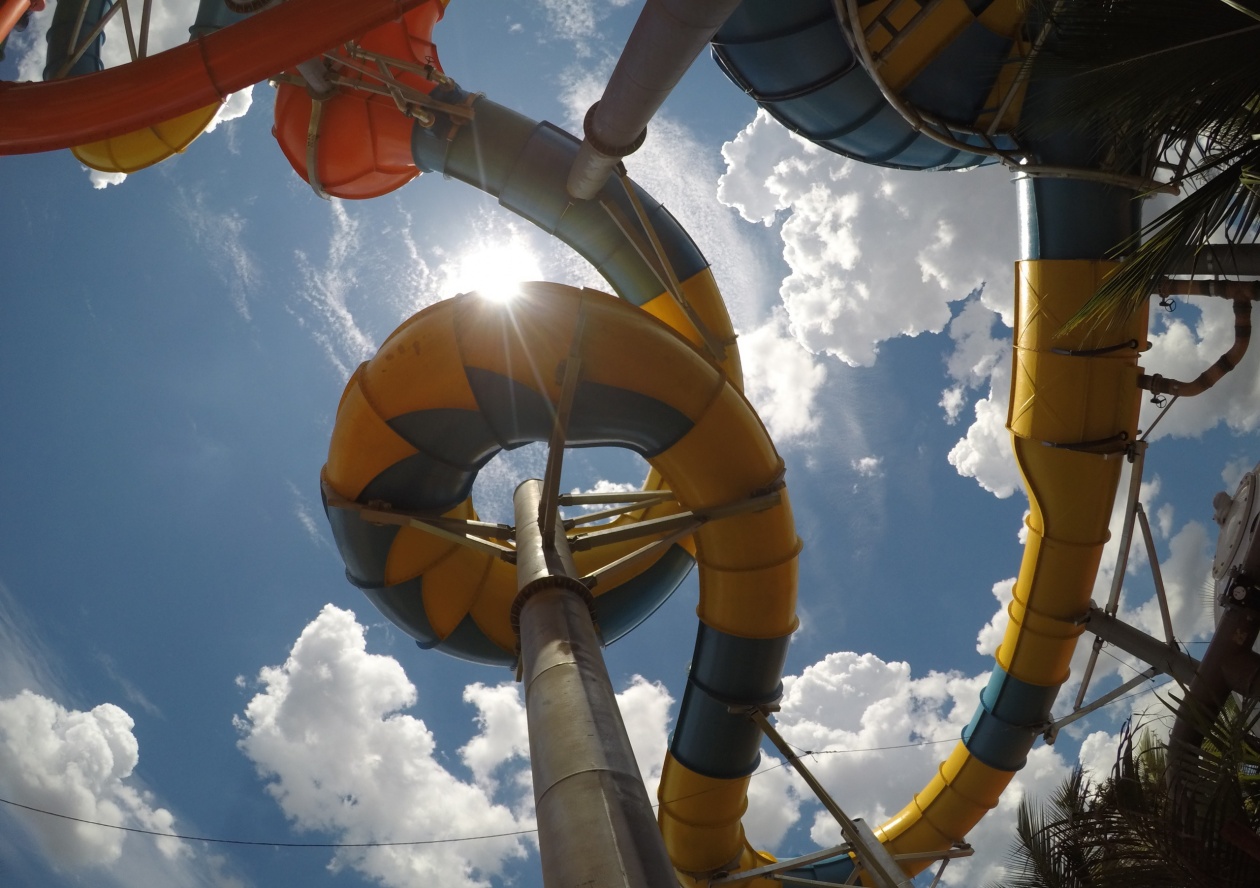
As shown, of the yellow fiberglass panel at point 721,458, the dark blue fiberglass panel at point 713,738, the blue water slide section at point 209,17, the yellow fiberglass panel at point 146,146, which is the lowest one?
the dark blue fiberglass panel at point 713,738

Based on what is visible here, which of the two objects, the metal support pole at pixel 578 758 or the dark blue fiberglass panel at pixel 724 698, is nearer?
the metal support pole at pixel 578 758

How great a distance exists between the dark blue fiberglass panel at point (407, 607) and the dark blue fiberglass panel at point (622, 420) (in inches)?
116

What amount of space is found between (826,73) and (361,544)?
6.75 meters

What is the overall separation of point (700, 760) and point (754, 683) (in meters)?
1.45

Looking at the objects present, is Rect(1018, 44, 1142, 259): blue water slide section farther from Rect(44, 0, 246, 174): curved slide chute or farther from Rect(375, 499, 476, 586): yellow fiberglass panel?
Rect(44, 0, 246, 174): curved slide chute

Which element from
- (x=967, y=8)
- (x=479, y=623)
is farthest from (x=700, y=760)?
(x=967, y=8)

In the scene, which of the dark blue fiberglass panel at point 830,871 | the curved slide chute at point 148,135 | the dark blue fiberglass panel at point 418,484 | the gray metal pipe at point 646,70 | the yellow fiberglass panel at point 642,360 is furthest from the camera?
the dark blue fiberglass panel at point 830,871

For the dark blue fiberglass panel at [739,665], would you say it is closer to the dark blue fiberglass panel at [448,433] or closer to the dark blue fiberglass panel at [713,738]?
the dark blue fiberglass panel at [713,738]

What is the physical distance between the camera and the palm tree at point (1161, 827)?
3881 millimetres

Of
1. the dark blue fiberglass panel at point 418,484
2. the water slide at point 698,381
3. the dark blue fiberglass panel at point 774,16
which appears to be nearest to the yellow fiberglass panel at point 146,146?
the water slide at point 698,381

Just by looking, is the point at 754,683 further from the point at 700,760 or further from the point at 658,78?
the point at 658,78

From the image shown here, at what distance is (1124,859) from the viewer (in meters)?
4.44

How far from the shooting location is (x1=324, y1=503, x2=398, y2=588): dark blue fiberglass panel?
814 cm

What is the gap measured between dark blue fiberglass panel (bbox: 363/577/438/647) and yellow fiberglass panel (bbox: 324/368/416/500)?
1.54 meters
